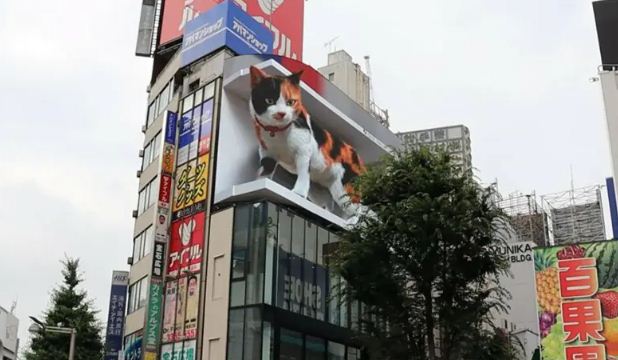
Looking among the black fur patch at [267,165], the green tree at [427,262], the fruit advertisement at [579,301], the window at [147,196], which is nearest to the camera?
the green tree at [427,262]

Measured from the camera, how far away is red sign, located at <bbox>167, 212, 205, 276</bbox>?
26109mm

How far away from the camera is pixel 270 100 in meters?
27.5

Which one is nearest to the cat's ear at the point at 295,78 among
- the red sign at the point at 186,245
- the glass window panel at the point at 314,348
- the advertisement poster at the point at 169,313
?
the red sign at the point at 186,245

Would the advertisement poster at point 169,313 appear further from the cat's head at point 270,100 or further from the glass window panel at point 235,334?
the cat's head at point 270,100

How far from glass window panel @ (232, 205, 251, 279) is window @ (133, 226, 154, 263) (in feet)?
17.7

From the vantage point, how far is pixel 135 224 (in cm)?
3219

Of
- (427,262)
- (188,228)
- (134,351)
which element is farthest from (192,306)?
(427,262)

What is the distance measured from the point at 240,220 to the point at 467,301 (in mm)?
8323

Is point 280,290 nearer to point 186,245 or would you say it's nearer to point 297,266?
point 297,266

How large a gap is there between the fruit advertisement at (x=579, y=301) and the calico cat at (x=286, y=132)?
8.82 m

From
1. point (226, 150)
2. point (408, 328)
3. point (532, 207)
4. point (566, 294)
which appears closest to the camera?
point (408, 328)

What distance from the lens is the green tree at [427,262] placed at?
20969 mm

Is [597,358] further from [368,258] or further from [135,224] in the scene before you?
[135,224]

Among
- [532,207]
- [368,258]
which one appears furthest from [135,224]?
[532,207]
